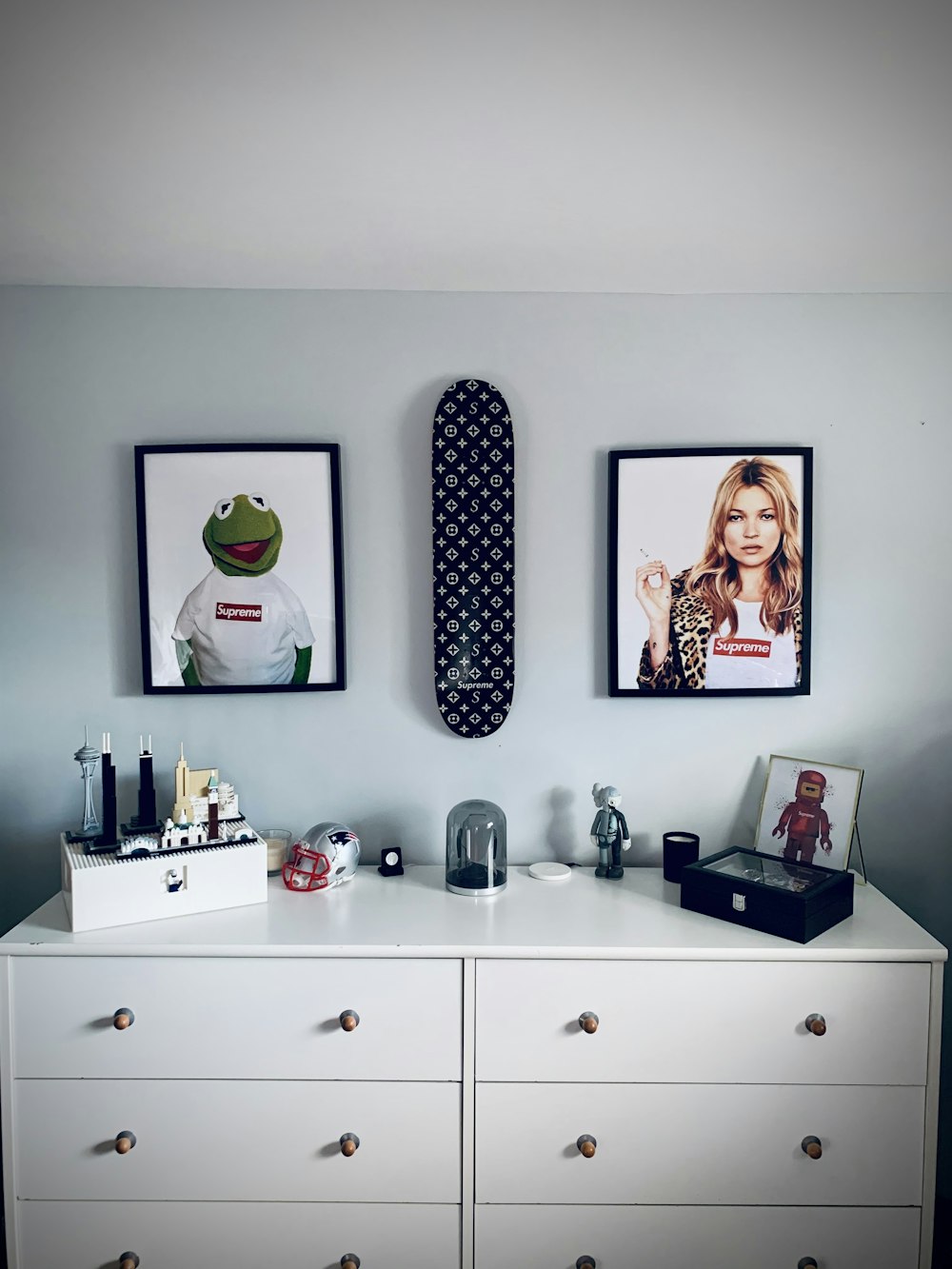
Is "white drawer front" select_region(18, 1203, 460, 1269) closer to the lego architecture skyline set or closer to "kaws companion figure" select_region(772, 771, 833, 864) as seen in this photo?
the lego architecture skyline set

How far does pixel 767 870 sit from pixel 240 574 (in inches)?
60.3

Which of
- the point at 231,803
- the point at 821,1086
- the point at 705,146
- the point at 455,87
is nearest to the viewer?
the point at 455,87

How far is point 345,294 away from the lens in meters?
2.22

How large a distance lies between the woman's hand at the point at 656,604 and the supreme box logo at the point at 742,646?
135 mm

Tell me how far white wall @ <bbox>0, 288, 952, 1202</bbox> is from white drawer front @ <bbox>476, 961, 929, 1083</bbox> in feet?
1.71

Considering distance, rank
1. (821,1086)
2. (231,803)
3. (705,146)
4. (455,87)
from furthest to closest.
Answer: (231,803), (821,1086), (705,146), (455,87)

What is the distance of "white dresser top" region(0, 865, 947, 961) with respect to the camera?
179 cm

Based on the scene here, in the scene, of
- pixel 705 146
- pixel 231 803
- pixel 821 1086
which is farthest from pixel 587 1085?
pixel 705 146

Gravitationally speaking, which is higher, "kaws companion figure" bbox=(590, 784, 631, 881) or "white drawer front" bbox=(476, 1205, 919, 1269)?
"kaws companion figure" bbox=(590, 784, 631, 881)

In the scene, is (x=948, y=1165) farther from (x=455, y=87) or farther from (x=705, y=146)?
(x=455, y=87)

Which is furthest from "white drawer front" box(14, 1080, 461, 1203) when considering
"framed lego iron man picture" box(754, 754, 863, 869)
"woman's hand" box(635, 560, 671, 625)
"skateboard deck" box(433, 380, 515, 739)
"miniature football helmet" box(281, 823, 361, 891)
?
"woman's hand" box(635, 560, 671, 625)

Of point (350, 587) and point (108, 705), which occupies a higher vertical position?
point (350, 587)

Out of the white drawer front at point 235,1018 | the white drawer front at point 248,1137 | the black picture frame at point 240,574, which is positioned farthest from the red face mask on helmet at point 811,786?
the black picture frame at point 240,574

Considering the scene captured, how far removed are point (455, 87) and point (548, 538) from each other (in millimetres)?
1152
